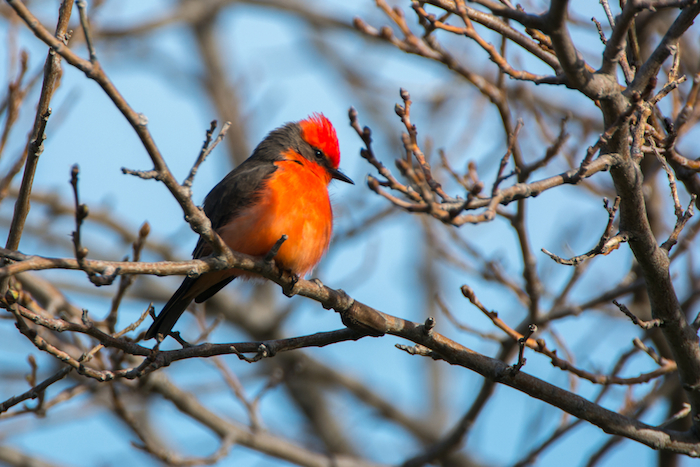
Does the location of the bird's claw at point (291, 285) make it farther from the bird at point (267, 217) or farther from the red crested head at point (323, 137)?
the red crested head at point (323, 137)

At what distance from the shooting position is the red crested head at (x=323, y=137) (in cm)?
526

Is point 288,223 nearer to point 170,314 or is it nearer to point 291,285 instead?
point 291,285

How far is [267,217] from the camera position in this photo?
4129mm

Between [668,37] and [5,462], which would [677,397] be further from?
[5,462]

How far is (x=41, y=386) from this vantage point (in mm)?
3053

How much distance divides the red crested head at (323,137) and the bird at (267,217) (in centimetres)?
17

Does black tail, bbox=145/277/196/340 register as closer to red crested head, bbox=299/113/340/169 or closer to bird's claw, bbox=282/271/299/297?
bird's claw, bbox=282/271/299/297

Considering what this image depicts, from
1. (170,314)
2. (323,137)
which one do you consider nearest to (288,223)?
(170,314)

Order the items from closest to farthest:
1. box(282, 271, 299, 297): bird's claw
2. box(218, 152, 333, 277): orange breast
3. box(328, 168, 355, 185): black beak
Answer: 1. box(282, 271, 299, 297): bird's claw
2. box(218, 152, 333, 277): orange breast
3. box(328, 168, 355, 185): black beak

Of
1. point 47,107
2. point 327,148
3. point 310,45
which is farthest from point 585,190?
point 310,45

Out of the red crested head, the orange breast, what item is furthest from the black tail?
the red crested head

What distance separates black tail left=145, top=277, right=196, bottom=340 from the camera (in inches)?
164

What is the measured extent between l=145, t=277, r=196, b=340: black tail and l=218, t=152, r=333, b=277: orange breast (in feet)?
1.40

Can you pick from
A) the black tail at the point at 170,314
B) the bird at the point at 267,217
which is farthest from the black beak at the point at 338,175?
the black tail at the point at 170,314
